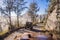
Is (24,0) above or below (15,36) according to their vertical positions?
above

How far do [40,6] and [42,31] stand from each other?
0.49 m

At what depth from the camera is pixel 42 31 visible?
281 cm

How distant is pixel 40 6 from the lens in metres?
2.88

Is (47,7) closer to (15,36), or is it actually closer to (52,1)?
(52,1)

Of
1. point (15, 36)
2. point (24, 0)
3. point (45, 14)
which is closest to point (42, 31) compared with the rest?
point (45, 14)

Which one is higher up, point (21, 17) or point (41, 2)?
point (41, 2)

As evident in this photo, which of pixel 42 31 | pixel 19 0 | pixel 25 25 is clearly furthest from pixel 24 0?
pixel 42 31

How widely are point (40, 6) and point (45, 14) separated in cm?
19

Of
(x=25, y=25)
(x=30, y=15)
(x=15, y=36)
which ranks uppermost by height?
(x=30, y=15)

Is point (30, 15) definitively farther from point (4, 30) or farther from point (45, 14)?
point (4, 30)

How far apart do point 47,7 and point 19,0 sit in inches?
22.4

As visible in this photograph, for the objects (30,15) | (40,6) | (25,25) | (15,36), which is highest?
(40,6)

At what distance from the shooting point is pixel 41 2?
2887 mm

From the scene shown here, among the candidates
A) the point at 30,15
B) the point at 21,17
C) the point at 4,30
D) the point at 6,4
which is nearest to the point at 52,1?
the point at 30,15
